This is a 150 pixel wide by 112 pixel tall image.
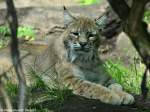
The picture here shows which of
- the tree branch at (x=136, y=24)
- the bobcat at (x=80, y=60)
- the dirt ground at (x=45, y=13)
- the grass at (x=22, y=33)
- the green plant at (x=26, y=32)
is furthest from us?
the dirt ground at (x=45, y=13)

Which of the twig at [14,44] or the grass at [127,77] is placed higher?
the twig at [14,44]

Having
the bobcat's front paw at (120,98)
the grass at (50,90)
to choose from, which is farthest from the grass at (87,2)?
the bobcat's front paw at (120,98)

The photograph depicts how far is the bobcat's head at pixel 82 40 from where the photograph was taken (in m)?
5.82

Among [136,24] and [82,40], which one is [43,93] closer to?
[82,40]

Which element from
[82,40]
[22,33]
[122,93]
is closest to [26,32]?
[22,33]

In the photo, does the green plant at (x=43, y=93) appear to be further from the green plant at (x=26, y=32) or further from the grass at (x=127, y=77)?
the green plant at (x=26, y=32)

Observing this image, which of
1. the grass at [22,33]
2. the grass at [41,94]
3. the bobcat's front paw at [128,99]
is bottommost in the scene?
the bobcat's front paw at [128,99]

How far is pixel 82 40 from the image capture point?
18.9ft

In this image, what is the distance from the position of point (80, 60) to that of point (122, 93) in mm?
936

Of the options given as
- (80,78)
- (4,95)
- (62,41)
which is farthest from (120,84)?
(4,95)

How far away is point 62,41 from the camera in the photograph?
20.4 ft

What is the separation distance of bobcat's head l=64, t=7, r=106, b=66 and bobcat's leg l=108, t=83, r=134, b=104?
0.47 meters

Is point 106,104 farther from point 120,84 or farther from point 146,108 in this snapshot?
point 120,84

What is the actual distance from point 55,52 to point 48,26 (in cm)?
407
